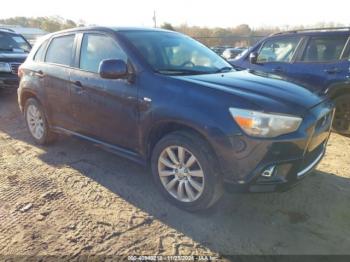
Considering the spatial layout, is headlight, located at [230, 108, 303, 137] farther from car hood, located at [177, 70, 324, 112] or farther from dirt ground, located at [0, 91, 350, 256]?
dirt ground, located at [0, 91, 350, 256]

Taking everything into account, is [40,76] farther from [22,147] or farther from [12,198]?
[12,198]

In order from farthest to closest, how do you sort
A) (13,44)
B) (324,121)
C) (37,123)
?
1. (13,44)
2. (37,123)
3. (324,121)

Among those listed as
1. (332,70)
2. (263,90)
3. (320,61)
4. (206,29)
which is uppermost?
(263,90)

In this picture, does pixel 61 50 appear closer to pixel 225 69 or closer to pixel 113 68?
pixel 113 68

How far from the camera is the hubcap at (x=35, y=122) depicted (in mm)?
5184

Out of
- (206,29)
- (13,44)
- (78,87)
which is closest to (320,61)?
(78,87)

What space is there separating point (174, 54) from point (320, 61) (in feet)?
9.96

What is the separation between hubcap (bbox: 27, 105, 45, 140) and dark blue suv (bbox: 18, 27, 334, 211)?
23.9 inches

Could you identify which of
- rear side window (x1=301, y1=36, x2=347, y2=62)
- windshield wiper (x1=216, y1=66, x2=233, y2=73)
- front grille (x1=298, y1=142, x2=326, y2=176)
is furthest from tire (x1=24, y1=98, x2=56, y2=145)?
rear side window (x1=301, y1=36, x2=347, y2=62)

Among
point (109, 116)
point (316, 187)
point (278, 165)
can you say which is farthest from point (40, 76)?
point (316, 187)

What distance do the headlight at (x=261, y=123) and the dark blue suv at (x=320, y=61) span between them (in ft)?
8.45

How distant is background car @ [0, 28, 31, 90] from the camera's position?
8.19m

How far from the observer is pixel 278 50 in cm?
630

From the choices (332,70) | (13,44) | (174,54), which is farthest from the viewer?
(13,44)
